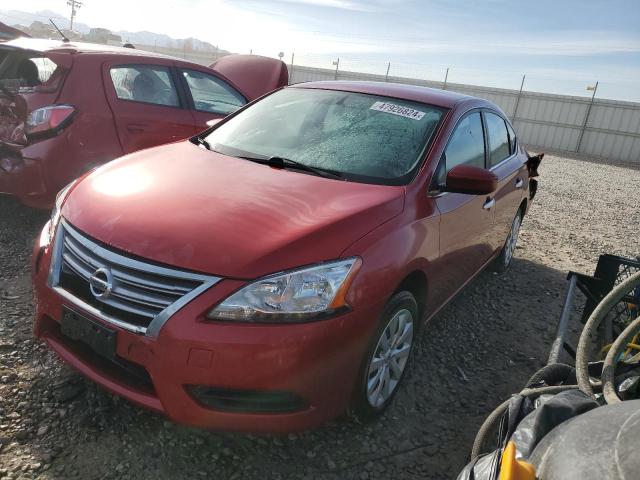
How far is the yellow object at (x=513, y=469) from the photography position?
123cm

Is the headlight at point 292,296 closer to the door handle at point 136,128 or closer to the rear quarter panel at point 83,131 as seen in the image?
the rear quarter panel at point 83,131

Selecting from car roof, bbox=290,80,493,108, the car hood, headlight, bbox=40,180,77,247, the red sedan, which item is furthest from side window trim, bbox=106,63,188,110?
headlight, bbox=40,180,77,247

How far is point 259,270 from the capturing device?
73.7 inches

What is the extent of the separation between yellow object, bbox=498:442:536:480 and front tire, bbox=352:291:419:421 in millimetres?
899

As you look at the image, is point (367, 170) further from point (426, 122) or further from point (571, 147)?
point (571, 147)

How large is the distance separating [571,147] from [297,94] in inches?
849

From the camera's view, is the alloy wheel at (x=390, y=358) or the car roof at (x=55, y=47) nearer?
the alloy wheel at (x=390, y=358)

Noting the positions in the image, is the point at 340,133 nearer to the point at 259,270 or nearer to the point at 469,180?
the point at 469,180

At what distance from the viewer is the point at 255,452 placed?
7.09 feet

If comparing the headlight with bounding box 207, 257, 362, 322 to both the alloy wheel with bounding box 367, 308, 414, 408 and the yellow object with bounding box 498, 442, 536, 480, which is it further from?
the yellow object with bounding box 498, 442, 536, 480

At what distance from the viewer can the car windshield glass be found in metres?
2.74

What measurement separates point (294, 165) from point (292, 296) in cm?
104

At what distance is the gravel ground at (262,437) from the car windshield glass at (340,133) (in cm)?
124

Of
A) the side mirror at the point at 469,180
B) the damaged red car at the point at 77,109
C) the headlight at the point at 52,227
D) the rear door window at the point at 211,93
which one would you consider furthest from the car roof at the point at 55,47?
the side mirror at the point at 469,180
